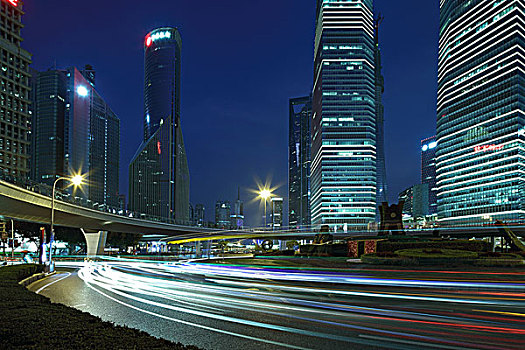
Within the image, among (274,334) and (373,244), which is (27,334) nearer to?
(274,334)

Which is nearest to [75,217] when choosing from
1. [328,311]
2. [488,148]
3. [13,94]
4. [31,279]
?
[31,279]

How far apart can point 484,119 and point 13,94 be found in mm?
164868

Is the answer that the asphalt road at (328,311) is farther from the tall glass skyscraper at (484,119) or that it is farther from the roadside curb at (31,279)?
the tall glass skyscraper at (484,119)

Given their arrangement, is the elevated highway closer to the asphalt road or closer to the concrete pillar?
the concrete pillar

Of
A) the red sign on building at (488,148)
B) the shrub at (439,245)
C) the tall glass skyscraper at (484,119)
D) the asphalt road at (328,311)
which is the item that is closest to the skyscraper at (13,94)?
the shrub at (439,245)

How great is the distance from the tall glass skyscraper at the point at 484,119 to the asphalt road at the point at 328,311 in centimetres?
16073

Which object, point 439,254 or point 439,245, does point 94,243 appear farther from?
point 439,254

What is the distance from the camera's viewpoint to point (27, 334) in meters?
7.75

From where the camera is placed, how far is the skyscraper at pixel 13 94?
10531 cm

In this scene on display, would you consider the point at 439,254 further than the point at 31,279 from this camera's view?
Yes

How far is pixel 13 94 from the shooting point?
358ft

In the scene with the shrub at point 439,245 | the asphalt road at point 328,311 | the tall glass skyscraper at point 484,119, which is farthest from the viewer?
the tall glass skyscraper at point 484,119

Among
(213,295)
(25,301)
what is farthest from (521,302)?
(25,301)

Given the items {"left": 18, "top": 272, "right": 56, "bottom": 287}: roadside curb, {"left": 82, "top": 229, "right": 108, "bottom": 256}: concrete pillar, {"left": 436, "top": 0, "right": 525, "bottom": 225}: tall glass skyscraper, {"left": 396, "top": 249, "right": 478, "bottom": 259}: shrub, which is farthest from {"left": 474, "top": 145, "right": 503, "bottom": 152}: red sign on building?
{"left": 18, "top": 272, "right": 56, "bottom": 287}: roadside curb
